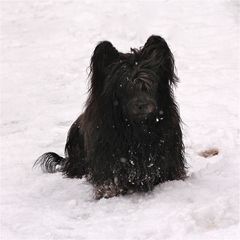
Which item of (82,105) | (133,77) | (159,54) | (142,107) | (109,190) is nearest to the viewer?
(142,107)

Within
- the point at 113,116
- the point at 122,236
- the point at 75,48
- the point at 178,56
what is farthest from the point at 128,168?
the point at 75,48

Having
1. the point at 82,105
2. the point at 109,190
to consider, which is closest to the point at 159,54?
the point at 109,190

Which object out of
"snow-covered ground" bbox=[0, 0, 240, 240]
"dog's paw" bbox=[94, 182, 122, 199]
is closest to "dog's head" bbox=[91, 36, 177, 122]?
"dog's paw" bbox=[94, 182, 122, 199]

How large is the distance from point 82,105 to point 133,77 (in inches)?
143

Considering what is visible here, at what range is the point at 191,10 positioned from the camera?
11.4 metres

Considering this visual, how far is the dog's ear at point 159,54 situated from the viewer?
4.65 m

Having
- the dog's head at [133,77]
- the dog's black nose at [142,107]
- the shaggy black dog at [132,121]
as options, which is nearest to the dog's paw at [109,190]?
the shaggy black dog at [132,121]

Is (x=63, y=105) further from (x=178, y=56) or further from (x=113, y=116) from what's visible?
(x=113, y=116)

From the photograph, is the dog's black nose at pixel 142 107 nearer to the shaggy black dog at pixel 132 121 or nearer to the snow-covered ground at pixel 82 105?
the shaggy black dog at pixel 132 121

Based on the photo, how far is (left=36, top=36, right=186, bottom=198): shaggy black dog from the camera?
15.0 ft

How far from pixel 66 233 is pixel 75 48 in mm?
6377

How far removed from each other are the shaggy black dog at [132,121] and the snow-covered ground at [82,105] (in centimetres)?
18

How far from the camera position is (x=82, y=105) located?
8117 millimetres

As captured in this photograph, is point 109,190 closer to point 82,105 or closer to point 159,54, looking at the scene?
point 159,54
